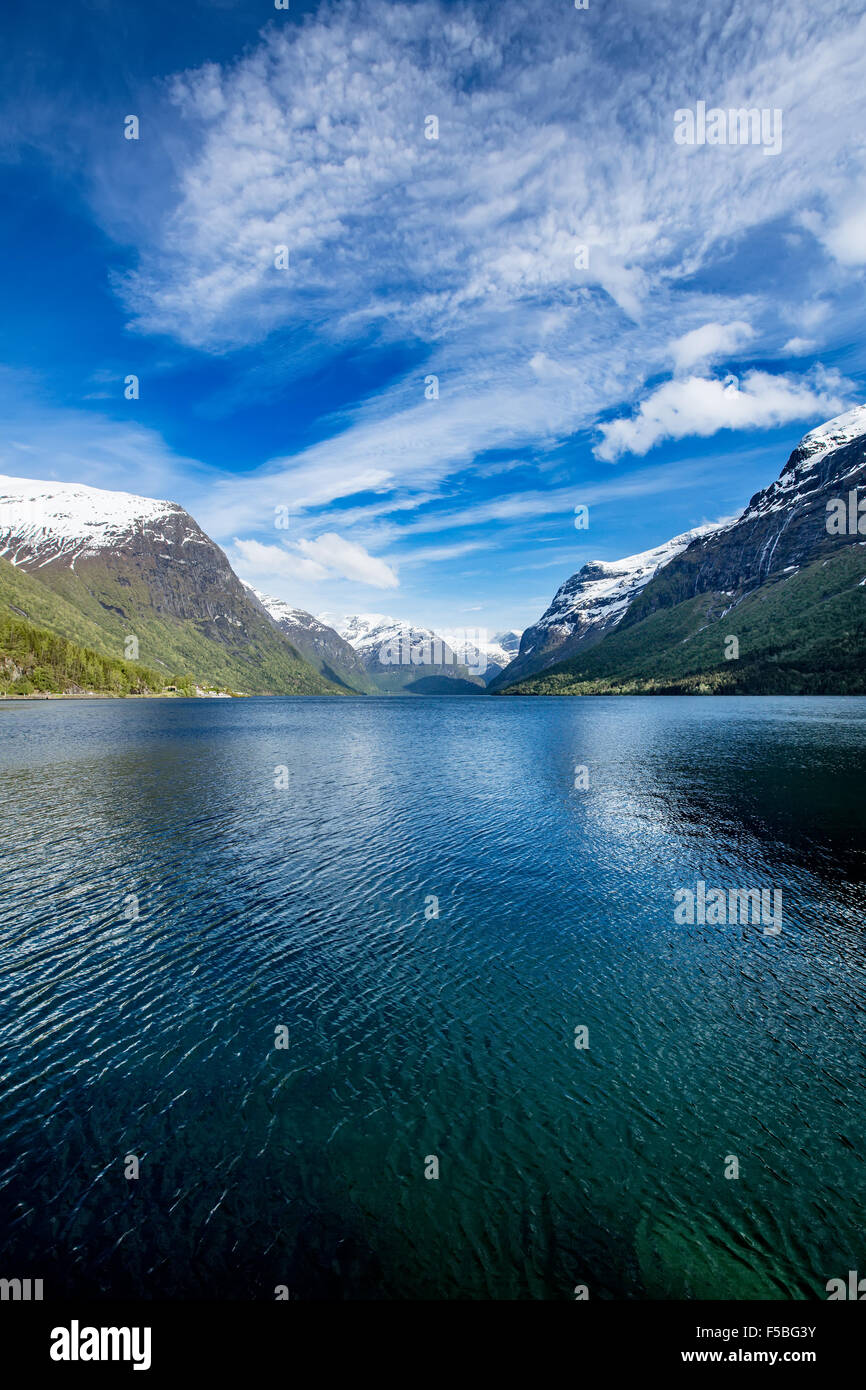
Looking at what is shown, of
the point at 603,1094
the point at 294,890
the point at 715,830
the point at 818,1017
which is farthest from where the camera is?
the point at 715,830

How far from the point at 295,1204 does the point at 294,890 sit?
2101 centimetres

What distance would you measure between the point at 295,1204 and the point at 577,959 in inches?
645

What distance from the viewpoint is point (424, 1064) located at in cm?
1953

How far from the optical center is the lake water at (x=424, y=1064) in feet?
42.9

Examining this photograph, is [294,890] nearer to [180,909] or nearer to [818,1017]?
[180,909]

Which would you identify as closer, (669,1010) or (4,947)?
(669,1010)

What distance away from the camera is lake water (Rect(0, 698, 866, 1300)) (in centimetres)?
1307

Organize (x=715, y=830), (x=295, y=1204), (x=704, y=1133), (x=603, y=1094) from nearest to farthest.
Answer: (x=295, y=1204)
(x=704, y=1133)
(x=603, y=1094)
(x=715, y=830)
